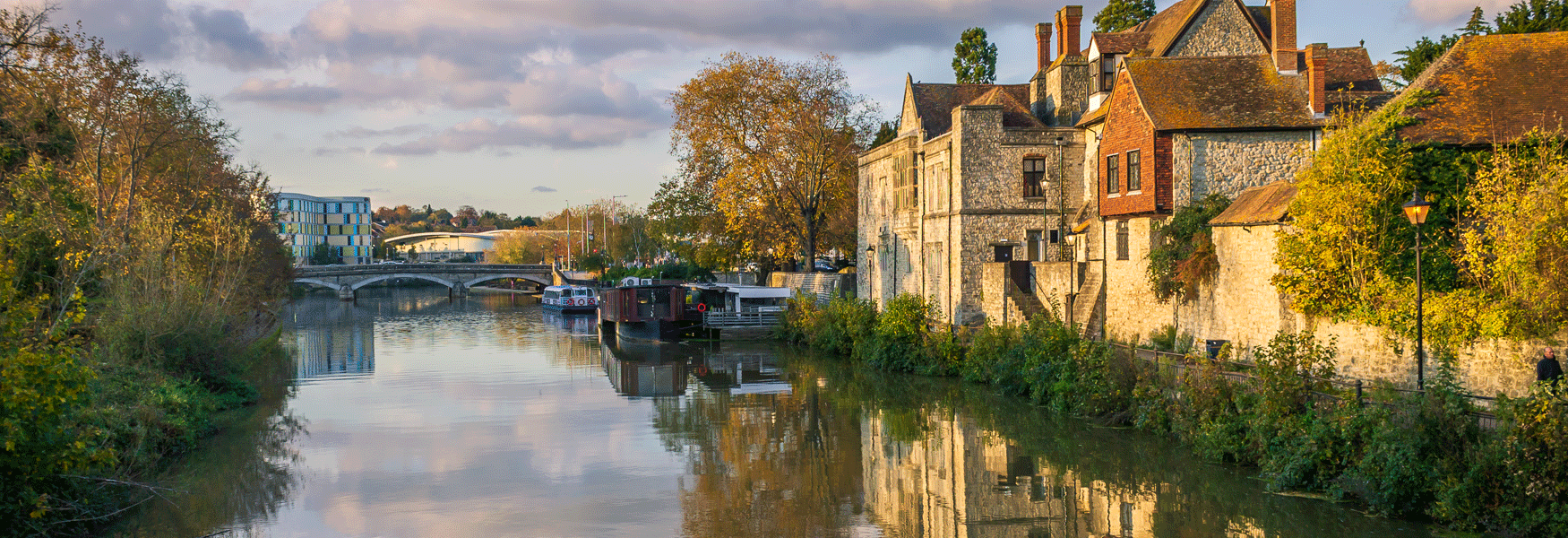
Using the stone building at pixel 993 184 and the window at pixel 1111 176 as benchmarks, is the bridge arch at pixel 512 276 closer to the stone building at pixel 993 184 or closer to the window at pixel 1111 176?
the stone building at pixel 993 184

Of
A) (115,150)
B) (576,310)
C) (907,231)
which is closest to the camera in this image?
(115,150)

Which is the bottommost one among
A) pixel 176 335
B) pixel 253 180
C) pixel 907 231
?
pixel 176 335

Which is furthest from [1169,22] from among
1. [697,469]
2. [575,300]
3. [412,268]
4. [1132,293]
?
[412,268]

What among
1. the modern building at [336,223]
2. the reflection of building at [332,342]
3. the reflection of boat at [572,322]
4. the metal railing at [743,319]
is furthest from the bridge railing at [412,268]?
the modern building at [336,223]

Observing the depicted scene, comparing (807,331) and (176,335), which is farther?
(807,331)

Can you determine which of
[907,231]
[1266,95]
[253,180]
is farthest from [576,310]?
[1266,95]

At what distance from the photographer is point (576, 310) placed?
73.8 meters

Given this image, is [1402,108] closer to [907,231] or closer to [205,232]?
[907,231]

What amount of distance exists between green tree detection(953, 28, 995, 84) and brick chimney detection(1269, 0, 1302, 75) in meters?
26.4

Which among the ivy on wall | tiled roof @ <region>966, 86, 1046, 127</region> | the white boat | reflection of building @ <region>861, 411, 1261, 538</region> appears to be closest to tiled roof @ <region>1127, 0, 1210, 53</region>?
tiled roof @ <region>966, 86, 1046, 127</region>

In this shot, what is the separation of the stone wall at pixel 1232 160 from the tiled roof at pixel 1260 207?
91cm

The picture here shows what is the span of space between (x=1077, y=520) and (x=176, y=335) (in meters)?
20.2

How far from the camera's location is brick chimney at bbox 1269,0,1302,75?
90.9ft

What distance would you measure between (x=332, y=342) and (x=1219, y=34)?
4089 cm
